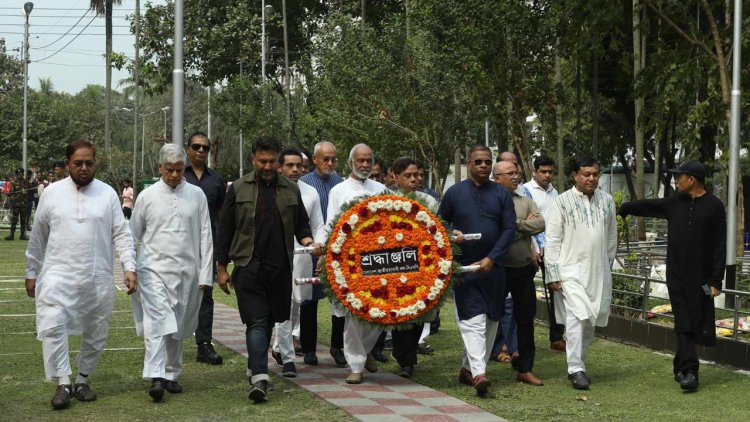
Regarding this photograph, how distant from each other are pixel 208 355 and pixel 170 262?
208cm

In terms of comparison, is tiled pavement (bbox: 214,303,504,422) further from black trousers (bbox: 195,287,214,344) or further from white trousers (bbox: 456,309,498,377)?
black trousers (bbox: 195,287,214,344)

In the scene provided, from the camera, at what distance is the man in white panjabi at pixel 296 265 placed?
11115 mm

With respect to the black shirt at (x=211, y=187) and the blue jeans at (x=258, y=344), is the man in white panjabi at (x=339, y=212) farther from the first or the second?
the black shirt at (x=211, y=187)

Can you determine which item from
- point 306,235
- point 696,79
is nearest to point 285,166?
point 306,235

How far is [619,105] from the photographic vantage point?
150 feet

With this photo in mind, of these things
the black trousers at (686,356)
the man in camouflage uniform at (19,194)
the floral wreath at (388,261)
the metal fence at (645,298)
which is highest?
the man in camouflage uniform at (19,194)

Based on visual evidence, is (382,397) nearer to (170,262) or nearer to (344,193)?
(170,262)

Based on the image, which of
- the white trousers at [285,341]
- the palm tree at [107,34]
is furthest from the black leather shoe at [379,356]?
the palm tree at [107,34]

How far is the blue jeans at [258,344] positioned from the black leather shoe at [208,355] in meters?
1.83

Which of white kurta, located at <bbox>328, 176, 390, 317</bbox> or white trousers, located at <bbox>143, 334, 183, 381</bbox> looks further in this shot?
white kurta, located at <bbox>328, 176, 390, 317</bbox>

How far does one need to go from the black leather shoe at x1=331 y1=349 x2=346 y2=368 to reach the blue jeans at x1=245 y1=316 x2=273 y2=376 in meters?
1.87

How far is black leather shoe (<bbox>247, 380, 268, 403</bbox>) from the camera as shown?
958 centimetres

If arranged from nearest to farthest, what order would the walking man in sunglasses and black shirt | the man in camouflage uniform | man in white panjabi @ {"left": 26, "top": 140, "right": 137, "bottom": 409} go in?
man in white panjabi @ {"left": 26, "top": 140, "right": 137, "bottom": 409} < the walking man in sunglasses and black shirt < the man in camouflage uniform

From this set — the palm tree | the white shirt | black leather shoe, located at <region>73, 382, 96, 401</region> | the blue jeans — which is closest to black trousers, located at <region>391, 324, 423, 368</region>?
the white shirt
